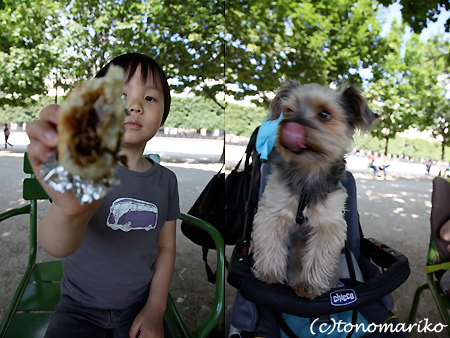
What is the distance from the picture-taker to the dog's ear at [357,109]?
3.92 ft

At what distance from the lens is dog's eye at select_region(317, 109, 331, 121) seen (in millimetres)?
1155

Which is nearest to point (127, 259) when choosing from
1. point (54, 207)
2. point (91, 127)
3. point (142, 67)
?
point (54, 207)

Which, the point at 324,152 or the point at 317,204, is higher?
the point at 324,152

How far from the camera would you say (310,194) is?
121cm

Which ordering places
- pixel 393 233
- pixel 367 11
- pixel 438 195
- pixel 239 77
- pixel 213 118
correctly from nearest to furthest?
pixel 438 195 < pixel 393 233 < pixel 239 77 < pixel 367 11 < pixel 213 118

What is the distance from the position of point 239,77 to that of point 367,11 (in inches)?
210

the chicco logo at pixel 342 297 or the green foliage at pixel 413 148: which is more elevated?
the green foliage at pixel 413 148

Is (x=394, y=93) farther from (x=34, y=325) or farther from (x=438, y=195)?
(x=34, y=325)

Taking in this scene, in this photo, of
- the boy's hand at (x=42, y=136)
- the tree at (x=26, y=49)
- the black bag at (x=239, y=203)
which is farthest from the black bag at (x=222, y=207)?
the tree at (x=26, y=49)

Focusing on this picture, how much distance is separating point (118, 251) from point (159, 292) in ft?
0.76

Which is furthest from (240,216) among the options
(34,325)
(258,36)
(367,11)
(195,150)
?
(195,150)

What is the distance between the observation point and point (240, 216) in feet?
6.36

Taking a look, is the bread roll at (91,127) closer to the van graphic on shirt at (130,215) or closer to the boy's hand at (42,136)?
A: the boy's hand at (42,136)

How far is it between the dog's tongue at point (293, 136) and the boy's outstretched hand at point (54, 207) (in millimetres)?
703
